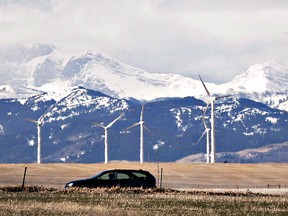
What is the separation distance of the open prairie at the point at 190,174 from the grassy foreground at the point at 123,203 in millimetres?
50809

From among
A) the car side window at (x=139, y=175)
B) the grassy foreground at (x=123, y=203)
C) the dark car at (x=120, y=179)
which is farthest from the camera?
the car side window at (x=139, y=175)

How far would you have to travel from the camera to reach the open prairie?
12675 centimetres

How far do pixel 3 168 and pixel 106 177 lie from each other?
64.8 meters

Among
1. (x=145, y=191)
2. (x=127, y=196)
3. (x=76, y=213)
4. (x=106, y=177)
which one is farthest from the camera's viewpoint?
(x=106, y=177)

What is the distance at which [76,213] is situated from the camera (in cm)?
4966

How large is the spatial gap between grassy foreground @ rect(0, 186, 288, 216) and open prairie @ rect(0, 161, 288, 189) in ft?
167

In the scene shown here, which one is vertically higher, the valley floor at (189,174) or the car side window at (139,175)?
the valley floor at (189,174)

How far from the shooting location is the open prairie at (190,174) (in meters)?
127

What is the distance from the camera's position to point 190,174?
488ft

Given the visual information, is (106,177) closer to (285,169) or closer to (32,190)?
(32,190)

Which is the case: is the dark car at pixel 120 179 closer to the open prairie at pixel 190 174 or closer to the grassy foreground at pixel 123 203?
the grassy foreground at pixel 123 203

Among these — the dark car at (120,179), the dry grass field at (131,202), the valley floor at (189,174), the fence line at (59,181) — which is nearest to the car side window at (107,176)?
the dark car at (120,179)

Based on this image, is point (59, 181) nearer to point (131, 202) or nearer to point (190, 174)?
point (190, 174)

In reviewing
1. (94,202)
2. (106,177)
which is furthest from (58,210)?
(106,177)
